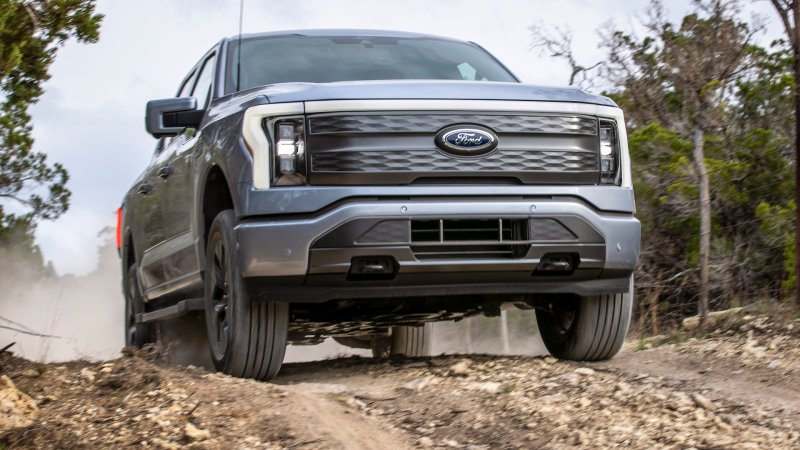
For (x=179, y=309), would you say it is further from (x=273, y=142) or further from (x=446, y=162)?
(x=446, y=162)

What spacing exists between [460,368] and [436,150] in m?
1.18

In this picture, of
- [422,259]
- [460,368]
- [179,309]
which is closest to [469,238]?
[422,259]

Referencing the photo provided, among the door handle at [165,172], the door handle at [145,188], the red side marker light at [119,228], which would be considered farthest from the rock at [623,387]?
the red side marker light at [119,228]

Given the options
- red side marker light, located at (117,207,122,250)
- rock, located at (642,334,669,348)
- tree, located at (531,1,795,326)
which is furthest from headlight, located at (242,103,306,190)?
tree, located at (531,1,795,326)

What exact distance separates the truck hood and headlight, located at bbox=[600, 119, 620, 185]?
0.12 meters

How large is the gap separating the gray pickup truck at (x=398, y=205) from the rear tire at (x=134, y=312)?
2195mm

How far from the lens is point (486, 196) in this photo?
5.50m

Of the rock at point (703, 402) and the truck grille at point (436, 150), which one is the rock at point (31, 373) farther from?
the rock at point (703, 402)

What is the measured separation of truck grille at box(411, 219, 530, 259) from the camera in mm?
5410

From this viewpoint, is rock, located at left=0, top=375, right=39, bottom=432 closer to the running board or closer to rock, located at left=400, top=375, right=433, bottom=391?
the running board

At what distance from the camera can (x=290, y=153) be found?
17.7 feet

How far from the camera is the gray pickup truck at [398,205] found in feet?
17.5

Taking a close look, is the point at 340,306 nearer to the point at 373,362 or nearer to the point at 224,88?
the point at 373,362

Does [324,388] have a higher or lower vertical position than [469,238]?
lower
